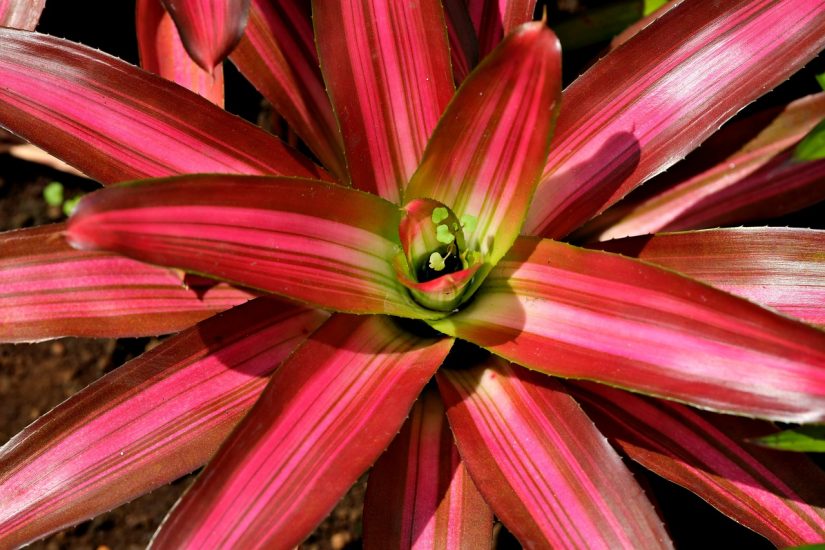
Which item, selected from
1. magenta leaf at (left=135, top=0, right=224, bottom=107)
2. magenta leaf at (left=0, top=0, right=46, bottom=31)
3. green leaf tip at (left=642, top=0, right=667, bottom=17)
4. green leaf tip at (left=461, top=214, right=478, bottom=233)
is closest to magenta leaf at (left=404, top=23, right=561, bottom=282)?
green leaf tip at (left=461, top=214, right=478, bottom=233)

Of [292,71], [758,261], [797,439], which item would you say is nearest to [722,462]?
[797,439]

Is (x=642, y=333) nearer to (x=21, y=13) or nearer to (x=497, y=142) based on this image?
(x=497, y=142)

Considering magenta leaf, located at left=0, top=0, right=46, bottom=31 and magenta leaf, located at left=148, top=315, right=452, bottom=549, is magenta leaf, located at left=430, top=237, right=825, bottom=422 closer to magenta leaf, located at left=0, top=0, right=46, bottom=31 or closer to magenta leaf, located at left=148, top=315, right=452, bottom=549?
magenta leaf, located at left=148, top=315, right=452, bottom=549

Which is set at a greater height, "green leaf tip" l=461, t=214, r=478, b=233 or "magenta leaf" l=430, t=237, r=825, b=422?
"green leaf tip" l=461, t=214, r=478, b=233

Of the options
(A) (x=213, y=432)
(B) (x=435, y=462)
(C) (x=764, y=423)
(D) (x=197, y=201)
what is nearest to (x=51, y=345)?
(A) (x=213, y=432)

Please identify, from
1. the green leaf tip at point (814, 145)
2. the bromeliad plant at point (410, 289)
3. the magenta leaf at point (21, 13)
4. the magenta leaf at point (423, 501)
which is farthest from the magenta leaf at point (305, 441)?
the magenta leaf at point (21, 13)

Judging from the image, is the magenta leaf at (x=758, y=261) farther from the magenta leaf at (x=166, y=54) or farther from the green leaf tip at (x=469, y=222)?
the magenta leaf at (x=166, y=54)

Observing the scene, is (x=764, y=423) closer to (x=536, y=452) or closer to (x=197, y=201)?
(x=536, y=452)
